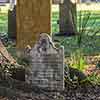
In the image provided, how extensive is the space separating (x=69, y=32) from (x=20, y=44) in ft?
18.0

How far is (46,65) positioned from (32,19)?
473 centimetres

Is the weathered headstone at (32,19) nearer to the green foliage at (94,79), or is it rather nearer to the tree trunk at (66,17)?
the green foliage at (94,79)

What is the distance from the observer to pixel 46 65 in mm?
7551

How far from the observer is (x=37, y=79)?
764 centimetres

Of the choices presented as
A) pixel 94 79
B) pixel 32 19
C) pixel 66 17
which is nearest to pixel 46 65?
pixel 94 79

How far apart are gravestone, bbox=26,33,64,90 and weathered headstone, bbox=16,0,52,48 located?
4377 millimetres

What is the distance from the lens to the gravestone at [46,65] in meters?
7.50

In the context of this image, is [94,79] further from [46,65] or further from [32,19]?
[32,19]

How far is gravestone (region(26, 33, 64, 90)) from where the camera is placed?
295 inches

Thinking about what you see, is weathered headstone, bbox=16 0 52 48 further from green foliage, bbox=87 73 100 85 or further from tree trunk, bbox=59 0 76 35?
tree trunk, bbox=59 0 76 35

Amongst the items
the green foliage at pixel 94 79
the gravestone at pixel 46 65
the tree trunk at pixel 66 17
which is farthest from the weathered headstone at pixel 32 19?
the tree trunk at pixel 66 17

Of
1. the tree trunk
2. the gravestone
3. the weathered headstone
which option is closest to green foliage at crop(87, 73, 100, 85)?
the gravestone

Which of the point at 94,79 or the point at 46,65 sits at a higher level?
the point at 46,65

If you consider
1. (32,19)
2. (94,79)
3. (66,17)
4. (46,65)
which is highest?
(32,19)
